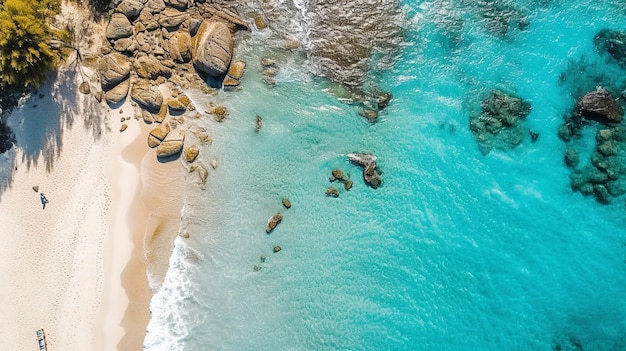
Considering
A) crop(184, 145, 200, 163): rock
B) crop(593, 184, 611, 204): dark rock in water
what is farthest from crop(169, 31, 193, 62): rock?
crop(593, 184, 611, 204): dark rock in water

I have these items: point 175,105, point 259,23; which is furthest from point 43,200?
point 259,23

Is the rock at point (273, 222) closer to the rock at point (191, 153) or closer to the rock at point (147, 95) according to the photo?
the rock at point (191, 153)

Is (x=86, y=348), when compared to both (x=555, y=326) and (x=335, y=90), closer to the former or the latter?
(x=335, y=90)

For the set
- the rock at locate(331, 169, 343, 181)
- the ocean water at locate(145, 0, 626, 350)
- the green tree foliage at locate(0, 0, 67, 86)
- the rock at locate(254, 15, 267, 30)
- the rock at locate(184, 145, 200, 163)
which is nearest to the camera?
the green tree foliage at locate(0, 0, 67, 86)

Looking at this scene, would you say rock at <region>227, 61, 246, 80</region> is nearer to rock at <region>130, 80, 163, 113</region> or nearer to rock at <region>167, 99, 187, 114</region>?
rock at <region>167, 99, 187, 114</region>

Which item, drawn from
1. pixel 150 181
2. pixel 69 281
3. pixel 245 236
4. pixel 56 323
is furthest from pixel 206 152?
pixel 56 323

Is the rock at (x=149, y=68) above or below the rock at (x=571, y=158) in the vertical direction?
below

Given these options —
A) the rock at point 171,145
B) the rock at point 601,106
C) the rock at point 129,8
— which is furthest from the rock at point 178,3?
the rock at point 601,106
